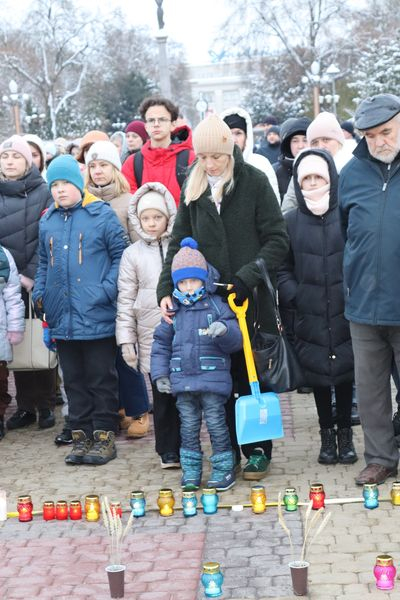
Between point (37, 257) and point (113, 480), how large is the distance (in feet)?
6.30

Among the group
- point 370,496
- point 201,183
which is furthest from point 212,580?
point 201,183

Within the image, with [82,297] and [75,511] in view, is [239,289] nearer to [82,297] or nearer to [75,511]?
[82,297]

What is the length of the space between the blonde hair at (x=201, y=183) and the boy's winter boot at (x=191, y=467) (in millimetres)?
1476

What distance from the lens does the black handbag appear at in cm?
667

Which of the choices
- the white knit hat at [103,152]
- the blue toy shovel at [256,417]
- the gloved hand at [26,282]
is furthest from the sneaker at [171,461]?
the white knit hat at [103,152]

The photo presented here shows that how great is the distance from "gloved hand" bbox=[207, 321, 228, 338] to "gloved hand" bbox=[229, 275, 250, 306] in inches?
8.7

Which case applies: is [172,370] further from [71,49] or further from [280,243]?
[71,49]

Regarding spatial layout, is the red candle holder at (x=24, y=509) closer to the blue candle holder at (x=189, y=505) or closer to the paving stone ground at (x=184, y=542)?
the paving stone ground at (x=184, y=542)

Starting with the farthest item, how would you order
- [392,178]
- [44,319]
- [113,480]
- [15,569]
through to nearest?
[44,319] < [113,480] < [392,178] < [15,569]

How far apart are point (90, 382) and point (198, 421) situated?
1.12 meters

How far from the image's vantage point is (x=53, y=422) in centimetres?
870

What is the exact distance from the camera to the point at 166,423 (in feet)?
23.9

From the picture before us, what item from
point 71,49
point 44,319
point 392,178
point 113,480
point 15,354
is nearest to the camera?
point 392,178

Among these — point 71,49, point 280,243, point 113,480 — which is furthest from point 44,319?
point 71,49
